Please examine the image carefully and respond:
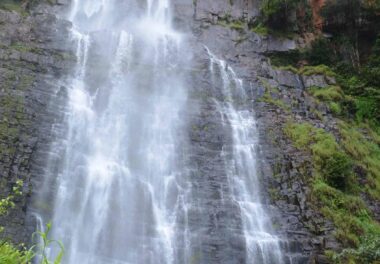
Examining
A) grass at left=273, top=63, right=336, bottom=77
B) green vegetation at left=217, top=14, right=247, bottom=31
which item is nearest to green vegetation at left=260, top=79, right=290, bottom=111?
grass at left=273, top=63, right=336, bottom=77

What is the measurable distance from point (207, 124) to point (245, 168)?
9.04 ft

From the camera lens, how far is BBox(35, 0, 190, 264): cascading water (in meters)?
12.8

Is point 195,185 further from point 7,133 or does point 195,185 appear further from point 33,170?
point 7,133

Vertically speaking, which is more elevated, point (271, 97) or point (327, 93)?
point (327, 93)

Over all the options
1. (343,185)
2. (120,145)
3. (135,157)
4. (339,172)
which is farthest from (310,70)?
(120,145)

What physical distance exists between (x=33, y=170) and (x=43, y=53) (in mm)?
6947

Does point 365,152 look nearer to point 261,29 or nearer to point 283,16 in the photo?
point 261,29

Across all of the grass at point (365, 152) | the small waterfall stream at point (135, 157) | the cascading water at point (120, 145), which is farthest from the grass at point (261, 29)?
the grass at point (365, 152)

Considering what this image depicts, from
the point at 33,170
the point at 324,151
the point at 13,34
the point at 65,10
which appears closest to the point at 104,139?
the point at 33,170

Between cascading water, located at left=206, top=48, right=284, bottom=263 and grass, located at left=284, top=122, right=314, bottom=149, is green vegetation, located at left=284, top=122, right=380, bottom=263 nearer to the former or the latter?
grass, located at left=284, top=122, right=314, bottom=149

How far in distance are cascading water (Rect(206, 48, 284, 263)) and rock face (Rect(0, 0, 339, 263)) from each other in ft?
1.08

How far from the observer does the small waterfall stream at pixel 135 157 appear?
1287 centimetres

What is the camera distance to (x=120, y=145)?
16.1 m

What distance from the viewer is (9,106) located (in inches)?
603
